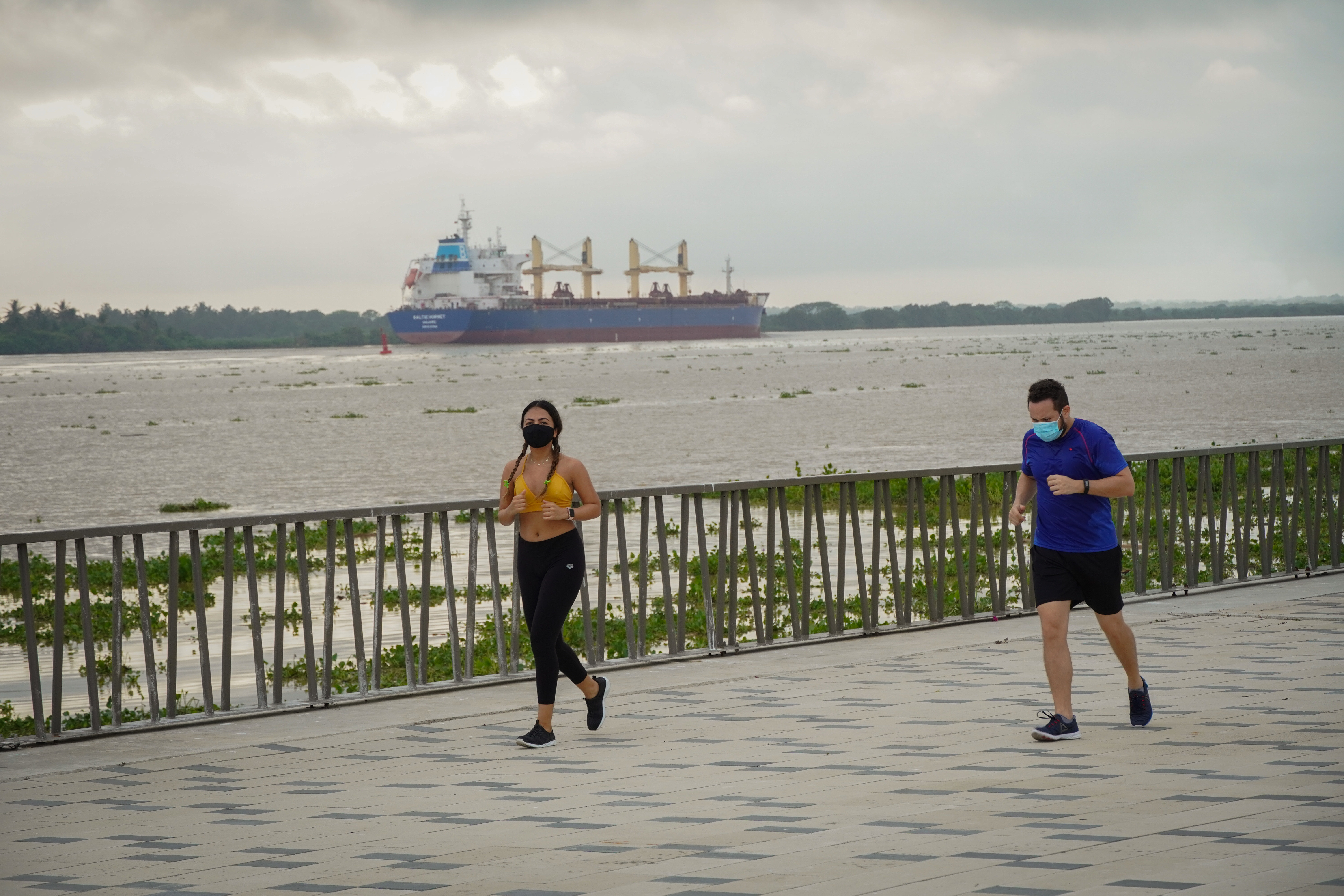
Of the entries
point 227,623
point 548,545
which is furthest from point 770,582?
point 227,623

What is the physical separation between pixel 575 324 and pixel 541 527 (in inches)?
6448

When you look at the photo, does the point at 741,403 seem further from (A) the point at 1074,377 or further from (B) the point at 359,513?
(B) the point at 359,513

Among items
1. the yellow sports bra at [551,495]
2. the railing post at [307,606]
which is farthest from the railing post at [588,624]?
the yellow sports bra at [551,495]

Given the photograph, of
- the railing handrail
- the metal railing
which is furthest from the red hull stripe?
the railing handrail

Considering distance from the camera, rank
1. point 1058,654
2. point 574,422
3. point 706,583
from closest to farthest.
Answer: point 1058,654, point 706,583, point 574,422

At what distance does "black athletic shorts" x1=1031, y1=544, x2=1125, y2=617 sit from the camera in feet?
22.3

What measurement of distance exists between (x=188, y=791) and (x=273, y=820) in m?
0.78

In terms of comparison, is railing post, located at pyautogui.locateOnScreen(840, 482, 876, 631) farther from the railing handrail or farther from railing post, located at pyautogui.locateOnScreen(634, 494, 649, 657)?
railing post, located at pyautogui.locateOnScreen(634, 494, 649, 657)

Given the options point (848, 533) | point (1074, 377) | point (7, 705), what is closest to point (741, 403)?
point (1074, 377)

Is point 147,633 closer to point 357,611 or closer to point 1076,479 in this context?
point 357,611

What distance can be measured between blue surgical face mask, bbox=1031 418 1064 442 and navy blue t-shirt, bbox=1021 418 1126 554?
2cm

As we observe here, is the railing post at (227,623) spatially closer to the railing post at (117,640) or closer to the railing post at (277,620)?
the railing post at (117,640)

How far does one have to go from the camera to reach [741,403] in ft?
175

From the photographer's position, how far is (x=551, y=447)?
23.9ft
